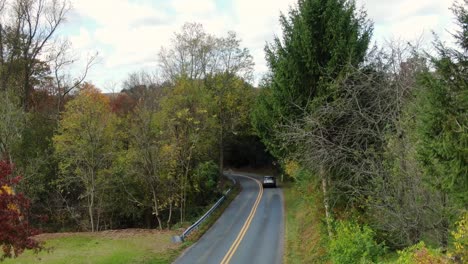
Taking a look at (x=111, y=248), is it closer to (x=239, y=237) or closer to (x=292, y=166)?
(x=239, y=237)

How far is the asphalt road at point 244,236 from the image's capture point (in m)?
20.9

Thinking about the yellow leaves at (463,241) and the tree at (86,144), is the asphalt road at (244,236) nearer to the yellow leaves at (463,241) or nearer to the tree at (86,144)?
the tree at (86,144)

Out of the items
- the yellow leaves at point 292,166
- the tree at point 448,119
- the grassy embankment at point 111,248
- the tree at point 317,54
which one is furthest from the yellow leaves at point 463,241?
the grassy embankment at point 111,248

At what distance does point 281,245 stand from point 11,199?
1502 cm

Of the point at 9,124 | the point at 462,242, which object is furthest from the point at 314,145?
the point at 9,124

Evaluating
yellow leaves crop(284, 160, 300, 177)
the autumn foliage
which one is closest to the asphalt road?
yellow leaves crop(284, 160, 300, 177)

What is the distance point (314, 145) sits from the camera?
52.7ft

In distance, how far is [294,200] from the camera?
37594 mm

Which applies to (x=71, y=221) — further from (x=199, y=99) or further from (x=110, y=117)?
(x=199, y=99)

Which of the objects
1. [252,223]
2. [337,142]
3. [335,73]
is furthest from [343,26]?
[252,223]

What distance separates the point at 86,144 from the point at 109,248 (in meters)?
8.77

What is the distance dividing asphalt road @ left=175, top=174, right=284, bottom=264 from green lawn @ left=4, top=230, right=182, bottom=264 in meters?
1.42

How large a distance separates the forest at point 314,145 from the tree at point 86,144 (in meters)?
0.09

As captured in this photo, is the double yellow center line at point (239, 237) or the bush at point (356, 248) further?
the double yellow center line at point (239, 237)
